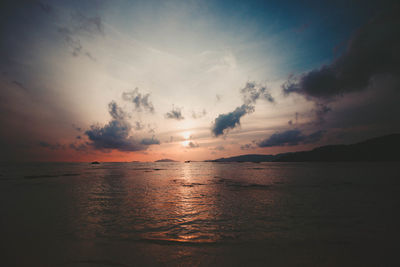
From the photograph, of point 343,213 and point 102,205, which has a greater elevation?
point 102,205

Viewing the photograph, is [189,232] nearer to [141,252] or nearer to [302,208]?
[141,252]

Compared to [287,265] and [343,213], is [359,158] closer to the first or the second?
[343,213]

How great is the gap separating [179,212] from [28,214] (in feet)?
43.5

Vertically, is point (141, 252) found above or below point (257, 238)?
above

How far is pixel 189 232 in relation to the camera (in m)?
10.5

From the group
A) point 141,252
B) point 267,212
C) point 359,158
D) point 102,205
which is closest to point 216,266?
point 141,252

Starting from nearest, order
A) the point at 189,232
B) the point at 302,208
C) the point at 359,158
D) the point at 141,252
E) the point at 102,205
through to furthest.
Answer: the point at 141,252
the point at 189,232
the point at 302,208
the point at 102,205
the point at 359,158

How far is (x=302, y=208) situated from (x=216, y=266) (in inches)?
526

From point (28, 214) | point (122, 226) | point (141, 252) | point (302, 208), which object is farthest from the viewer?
point (302, 208)

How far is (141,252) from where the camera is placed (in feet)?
26.4

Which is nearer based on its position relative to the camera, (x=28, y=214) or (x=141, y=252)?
(x=141, y=252)

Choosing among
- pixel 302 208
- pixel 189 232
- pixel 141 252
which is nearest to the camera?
pixel 141 252

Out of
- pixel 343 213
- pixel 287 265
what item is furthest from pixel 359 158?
pixel 287 265

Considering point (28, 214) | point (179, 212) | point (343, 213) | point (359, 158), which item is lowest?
point (359, 158)
